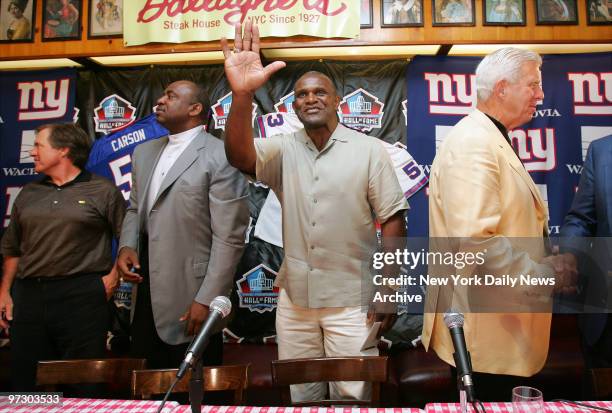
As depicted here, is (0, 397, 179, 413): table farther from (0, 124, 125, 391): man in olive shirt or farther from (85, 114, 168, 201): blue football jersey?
(85, 114, 168, 201): blue football jersey

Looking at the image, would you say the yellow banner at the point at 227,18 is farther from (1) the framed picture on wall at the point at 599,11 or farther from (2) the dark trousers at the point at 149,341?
(2) the dark trousers at the point at 149,341

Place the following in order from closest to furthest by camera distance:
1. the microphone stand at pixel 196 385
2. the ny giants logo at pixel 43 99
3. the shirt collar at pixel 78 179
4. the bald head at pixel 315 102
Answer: the microphone stand at pixel 196 385
the bald head at pixel 315 102
the shirt collar at pixel 78 179
the ny giants logo at pixel 43 99

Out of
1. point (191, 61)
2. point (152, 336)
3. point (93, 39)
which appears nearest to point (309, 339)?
point (152, 336)

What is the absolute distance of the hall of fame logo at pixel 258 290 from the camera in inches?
139

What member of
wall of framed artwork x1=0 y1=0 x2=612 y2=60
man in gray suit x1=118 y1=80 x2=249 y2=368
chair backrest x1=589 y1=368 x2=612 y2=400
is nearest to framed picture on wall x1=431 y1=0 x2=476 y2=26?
wall of framed artwork x1=0 y1=0 x2=612 y2=60

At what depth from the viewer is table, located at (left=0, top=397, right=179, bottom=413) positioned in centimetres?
148

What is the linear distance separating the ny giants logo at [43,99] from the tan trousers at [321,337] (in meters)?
2.56

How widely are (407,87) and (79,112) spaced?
2.39 meters

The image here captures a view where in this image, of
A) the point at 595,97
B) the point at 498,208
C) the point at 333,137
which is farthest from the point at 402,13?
the point at 498,208

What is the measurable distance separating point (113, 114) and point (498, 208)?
3003 millimetres

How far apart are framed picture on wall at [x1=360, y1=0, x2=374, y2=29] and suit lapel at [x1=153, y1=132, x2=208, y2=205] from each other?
60.7 inches

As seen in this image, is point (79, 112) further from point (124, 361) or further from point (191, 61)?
point (124, 361)

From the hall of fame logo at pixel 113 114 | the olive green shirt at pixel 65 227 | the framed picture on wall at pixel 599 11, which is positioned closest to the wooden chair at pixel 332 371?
the olive green shirt at pixel 65 227

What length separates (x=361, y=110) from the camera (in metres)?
3.55
